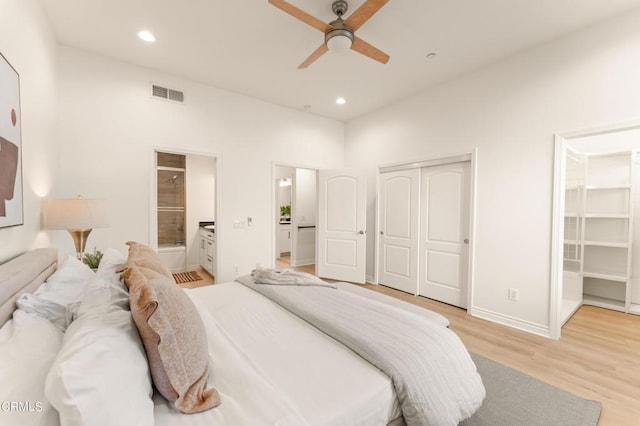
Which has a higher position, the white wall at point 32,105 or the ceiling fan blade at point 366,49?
the ceiling fan blade at point 366,49

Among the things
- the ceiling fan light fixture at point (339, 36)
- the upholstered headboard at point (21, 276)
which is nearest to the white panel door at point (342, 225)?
the ceiling fan light fixture at point (339, 36)

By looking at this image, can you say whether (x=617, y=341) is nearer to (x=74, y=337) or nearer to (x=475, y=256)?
(x=475, y=256)

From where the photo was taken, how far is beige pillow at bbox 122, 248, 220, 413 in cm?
92

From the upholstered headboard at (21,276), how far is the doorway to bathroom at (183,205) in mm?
3644

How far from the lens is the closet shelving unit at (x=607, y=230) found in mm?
3481

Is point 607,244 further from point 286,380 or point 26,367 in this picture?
point 26,367

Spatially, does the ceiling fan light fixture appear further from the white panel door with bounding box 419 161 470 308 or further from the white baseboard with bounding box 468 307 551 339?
the white baseboard with bounding box 468 307 551 339

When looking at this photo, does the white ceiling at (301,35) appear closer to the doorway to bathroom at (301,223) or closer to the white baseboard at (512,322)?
the doorway to bathroom at (301,223)

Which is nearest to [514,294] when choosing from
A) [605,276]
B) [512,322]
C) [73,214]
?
[512,322]

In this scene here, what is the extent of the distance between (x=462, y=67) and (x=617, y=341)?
329cm

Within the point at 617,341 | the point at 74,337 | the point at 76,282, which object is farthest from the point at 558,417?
the point at 76,282

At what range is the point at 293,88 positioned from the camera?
3.79 m

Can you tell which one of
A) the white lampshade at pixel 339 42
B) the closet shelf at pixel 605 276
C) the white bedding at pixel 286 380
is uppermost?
the white lampshade at pixel 339 42

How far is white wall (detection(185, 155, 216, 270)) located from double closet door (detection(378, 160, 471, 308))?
3451mm
